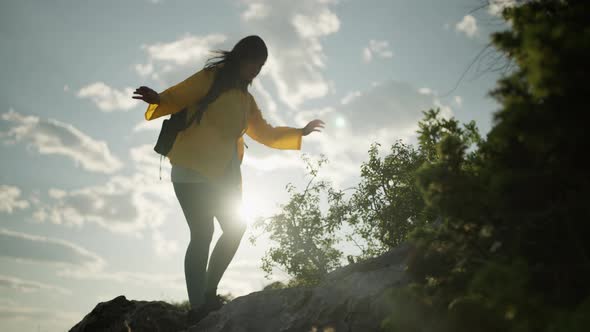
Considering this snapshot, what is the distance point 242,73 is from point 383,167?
13087 mm

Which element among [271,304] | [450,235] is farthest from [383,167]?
[450,235]

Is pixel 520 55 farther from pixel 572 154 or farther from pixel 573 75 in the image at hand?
pixel 572 154

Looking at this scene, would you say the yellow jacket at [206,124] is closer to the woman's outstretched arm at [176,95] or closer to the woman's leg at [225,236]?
the woman's outstretched arm at [176,95]

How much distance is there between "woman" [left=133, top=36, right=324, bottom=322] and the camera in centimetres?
378

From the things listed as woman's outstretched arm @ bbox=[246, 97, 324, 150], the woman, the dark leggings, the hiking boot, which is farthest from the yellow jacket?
the hiking boot

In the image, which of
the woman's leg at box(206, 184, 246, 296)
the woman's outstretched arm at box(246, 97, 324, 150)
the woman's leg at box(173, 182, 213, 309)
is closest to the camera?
the woman's leg at box(173, 182, 213, 309)

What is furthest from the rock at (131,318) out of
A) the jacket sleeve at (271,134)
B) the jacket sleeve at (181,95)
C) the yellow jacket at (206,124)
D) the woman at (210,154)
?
the jacket sleeve at (271,134)

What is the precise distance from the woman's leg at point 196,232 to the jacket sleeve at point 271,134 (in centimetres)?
139

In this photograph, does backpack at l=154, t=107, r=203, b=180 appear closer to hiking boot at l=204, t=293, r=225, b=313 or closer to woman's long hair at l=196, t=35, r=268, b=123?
woman's long hair at l=196, t=35, r=268, b=123

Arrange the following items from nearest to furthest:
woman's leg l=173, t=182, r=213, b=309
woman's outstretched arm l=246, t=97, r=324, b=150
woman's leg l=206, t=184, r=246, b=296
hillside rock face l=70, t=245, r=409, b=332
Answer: hillside rock face l=70, t=245, r=409, b=332 → woman's leg l=173, t=182, r=213, b=309 → woman's leg l=206, t=184, r=246, b=296 → woman's outstretched arm l=246, t=97, r=324, b=150

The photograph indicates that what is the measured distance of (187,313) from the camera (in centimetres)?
389

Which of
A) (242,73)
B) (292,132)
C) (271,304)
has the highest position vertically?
(242,73)

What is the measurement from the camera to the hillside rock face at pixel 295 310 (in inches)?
118

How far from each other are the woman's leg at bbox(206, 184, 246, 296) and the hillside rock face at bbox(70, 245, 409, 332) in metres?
0.34
